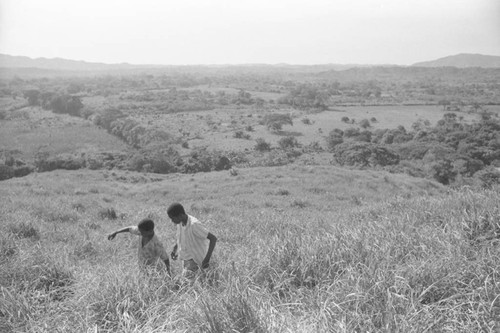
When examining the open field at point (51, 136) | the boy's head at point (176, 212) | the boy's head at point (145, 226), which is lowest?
the open field at point (51, 136)

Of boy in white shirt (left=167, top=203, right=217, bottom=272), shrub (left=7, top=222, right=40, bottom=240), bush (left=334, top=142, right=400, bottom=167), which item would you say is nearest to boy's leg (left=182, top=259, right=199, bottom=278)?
boy in white shirt (left=167, top=203, right=217, bottom=272)

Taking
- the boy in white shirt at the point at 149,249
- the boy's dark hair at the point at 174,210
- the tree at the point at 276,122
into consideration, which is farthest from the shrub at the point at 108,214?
the tree at the point at 276,122

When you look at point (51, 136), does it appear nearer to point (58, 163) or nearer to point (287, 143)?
point (58, 163)

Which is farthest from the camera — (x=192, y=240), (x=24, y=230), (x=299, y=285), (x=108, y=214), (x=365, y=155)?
(x=365, y=155)

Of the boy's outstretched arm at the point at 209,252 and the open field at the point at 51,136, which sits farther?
the open field at the point at 51,136

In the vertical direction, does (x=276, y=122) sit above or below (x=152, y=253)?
below

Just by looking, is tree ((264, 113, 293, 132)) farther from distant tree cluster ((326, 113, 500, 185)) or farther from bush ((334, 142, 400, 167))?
bush ((334, 142, 400, 167))

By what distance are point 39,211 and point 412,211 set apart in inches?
354

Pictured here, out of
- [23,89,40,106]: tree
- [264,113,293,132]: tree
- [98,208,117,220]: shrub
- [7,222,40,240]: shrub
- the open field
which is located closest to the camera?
[7,222,40,240]: shrub

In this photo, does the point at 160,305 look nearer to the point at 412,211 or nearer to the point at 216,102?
the point at 412,211

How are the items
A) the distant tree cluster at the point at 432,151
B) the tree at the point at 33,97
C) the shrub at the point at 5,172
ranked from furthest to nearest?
1. the tree at the point at 33,97
2. the shrub at the point at 5,172
3. the distant tree cluster at the point at 432,151

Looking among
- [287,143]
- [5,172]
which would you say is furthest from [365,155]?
[5,172]

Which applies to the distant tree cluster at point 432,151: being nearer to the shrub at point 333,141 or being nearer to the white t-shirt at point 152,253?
the shrub at point 333,141

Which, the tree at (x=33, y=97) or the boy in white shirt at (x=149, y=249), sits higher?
the boy in white shirt at (x=149, y=249)
